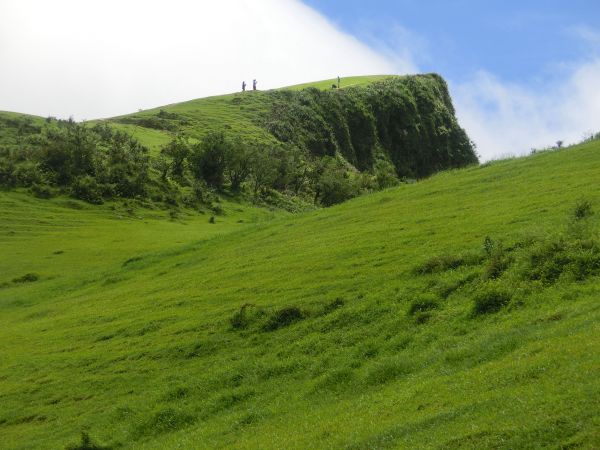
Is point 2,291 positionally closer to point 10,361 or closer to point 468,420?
point 10,361

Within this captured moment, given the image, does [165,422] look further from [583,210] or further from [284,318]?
[583,210]

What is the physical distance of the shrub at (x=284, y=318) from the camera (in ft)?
82.5

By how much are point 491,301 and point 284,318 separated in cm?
841

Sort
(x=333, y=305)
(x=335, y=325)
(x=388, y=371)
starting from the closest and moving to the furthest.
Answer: (x=388, y=371)
(x=335, y=325)
(x=333, y=305)

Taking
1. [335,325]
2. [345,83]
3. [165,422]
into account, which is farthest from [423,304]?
[345,83]

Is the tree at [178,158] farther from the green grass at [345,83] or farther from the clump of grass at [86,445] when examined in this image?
the green grass at [345,83]

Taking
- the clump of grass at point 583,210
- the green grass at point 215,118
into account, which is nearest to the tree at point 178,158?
the green grass at point 215,118

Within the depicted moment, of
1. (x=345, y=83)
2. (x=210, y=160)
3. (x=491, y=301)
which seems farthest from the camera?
(x=345, y=83)

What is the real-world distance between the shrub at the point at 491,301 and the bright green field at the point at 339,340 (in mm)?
309

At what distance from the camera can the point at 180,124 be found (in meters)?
118

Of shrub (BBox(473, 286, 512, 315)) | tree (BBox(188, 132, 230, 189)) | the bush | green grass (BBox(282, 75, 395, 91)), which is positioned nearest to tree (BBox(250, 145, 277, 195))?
tree (BBox(188, 132, 230, 189))

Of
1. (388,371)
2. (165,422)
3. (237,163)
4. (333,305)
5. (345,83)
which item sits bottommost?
(165,422)

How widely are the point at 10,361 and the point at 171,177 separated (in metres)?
54.0

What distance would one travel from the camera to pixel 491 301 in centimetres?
2036
